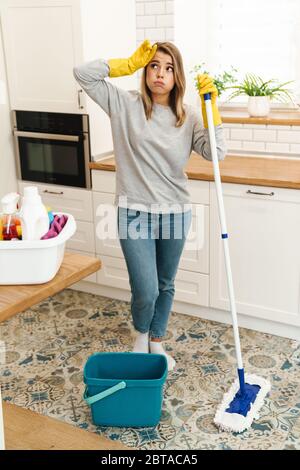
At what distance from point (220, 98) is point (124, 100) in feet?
4.58

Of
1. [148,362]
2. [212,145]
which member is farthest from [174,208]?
[148,362]

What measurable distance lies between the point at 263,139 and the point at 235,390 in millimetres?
1538

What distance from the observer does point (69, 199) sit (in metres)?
3.65

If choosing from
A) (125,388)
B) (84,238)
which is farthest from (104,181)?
(125,388)

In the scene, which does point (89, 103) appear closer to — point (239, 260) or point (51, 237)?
point (239, 260)

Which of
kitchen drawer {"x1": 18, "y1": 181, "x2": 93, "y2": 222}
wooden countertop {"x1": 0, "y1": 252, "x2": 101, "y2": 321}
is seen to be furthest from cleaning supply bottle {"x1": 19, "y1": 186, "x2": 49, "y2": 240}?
kitchen drawer {"x1": 18, "y1": 181, "x2": 93, "y2": 222}

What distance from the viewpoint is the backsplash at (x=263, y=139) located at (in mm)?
3451

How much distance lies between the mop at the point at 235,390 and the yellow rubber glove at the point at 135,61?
296 mm

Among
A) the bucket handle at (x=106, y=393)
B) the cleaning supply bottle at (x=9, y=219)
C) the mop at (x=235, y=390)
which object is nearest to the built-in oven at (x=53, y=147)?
the mop at (x=235, y=390)

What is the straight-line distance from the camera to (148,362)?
2578 millimetres

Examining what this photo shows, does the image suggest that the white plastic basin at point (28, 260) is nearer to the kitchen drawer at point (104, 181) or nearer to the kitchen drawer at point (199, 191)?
the kitchen drawer at point (199, 191)

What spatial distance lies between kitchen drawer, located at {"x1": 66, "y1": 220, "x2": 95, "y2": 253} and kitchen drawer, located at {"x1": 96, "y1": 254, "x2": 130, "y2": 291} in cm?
10

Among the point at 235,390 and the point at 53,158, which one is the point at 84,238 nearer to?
the point at 53,158

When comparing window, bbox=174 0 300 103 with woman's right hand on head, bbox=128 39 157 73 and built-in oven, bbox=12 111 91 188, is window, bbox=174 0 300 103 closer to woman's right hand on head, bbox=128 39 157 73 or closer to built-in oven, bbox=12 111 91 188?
built-in oven, bbox=12 111 91 188
